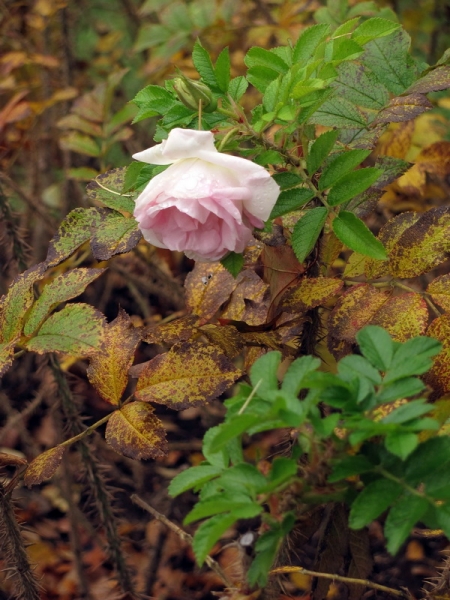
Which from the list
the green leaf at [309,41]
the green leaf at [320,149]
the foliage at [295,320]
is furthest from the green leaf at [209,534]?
the green leaf at [309,41]

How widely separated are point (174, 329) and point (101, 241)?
180 millimetres

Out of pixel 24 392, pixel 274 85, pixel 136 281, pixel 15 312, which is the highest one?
pixel 274 85

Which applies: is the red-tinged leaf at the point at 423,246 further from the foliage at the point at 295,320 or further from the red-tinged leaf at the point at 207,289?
the red-tinged leaf at the point at 207,289

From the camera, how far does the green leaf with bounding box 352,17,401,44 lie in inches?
33.8

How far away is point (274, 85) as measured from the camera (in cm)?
83

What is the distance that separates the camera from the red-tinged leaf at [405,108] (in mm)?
966

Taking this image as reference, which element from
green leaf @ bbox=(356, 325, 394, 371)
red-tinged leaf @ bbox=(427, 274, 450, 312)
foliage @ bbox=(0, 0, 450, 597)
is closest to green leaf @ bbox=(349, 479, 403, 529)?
foliage @ bbox=(0, 0, 450, 597)

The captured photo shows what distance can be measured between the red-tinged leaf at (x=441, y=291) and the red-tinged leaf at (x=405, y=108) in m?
0.24

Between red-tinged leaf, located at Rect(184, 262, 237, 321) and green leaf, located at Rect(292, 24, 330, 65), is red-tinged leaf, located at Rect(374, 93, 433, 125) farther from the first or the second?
red-tinged leaf, located at Rect(184, 262, 237, 321)

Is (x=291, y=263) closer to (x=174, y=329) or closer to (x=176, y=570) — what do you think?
(x=174, y=329)

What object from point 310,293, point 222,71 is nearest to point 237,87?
point 222,71

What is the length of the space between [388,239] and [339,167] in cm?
18

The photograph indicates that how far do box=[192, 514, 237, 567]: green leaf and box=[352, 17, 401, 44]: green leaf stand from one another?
61cm

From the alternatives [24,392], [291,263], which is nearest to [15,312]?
[291,263]
